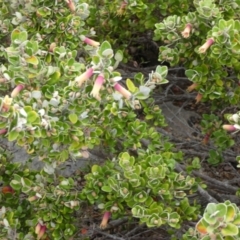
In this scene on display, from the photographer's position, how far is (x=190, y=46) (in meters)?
2.76

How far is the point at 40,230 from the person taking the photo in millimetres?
2578

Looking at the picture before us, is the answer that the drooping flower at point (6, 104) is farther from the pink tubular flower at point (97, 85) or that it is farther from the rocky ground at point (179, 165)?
the rocky ground at point (179, 165)

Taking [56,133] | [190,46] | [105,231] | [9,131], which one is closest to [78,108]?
[56,133]

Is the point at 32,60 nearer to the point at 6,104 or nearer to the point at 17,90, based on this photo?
the point at 17,90

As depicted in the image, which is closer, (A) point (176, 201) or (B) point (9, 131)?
(B) point (9, 131)

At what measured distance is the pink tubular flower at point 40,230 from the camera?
2.57 meters

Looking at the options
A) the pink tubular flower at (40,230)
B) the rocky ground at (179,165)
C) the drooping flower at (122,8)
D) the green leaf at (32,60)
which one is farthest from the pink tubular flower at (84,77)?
the drooping flower at (122,8)

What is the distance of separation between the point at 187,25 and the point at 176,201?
0.97 m

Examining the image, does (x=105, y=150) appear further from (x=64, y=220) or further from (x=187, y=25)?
(x=187, y=25)

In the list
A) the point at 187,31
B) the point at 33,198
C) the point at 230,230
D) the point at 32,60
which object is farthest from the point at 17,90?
the point at 230,230

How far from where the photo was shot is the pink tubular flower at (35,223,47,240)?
257 centimetres

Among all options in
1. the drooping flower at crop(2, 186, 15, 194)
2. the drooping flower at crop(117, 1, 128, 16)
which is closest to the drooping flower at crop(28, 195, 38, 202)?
the drooping flower at crop(2, 186, 15, 194)

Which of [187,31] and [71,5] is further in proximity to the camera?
[71,5]

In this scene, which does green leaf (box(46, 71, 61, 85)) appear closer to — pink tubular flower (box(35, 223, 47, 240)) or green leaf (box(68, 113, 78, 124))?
green leaf (box(68, 113, 78, 124))
